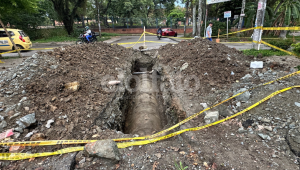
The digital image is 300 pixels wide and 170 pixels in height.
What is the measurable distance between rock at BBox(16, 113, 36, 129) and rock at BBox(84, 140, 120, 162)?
4.77ft

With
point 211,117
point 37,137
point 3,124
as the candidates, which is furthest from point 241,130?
point 3,124

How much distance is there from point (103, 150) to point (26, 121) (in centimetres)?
182

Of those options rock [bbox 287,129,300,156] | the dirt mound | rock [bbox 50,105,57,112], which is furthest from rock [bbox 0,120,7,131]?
rock [bbox 287,129,300,156]

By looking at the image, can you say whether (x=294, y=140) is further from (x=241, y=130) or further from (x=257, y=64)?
(x=257, y=64)

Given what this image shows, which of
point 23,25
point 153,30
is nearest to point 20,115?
point 23,25

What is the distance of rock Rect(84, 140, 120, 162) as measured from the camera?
7.55 feet

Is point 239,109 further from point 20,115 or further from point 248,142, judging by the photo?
point 20,115

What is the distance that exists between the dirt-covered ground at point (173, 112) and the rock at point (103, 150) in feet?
0.37

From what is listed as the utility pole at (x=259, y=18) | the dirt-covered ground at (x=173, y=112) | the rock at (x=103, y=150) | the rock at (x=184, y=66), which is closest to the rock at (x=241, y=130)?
the dirt-covered ground at (x=173, y=112)

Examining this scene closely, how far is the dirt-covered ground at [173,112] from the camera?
2.35 metres

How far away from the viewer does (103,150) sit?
2316 mm

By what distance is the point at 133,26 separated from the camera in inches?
948

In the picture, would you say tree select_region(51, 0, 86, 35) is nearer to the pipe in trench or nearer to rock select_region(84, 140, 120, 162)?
the pipe in trench

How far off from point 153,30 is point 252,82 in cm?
2199
